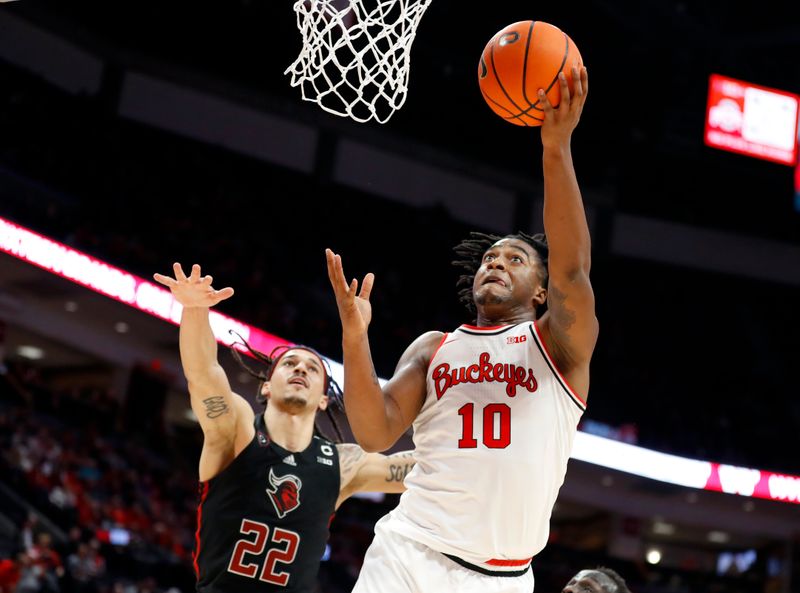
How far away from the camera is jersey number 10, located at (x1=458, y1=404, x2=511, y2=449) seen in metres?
3.00

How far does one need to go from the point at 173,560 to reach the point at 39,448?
2542mm

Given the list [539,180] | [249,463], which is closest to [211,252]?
[539,180]

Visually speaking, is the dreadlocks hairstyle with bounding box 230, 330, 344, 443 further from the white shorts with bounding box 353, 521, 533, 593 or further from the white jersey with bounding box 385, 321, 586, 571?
the white shorts with bounding box 353, 521, 533, 593

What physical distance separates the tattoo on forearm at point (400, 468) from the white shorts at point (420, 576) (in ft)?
5.11

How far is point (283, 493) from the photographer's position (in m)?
4.30

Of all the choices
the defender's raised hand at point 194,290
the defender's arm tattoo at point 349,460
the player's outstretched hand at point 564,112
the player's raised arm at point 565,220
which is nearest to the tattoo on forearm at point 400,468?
Result: the defender's arm tattoo at point 349,460

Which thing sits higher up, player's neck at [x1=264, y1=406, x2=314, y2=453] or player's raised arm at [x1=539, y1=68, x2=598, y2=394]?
player's raised arm at [x1=539, y1=68, x2=598, y2=394]

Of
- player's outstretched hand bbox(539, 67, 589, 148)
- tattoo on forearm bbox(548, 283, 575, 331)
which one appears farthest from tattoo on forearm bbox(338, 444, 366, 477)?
player's outstretched hand bbox(539, 67, 589, 148)

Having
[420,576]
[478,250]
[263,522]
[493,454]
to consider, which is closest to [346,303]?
[493,454]

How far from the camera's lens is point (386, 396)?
10.5 ft

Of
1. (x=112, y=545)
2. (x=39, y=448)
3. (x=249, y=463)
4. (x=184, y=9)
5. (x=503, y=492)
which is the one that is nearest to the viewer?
(x=503, y=492)

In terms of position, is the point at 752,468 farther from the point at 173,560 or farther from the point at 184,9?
the point at 184,9

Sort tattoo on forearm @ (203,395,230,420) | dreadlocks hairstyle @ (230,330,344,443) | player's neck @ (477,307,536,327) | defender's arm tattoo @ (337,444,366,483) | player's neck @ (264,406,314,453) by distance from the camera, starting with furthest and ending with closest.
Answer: dreadlocks hairstyle @ (230,330,344,443), defender's arm tattoo @ (337,444,366,483), player's neck @ (264,406,314,453), tattoo on forearm @ (203,395,230,420), player's neck @ (477,307,536,327)

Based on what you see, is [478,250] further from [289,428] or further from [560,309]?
[289,428]
